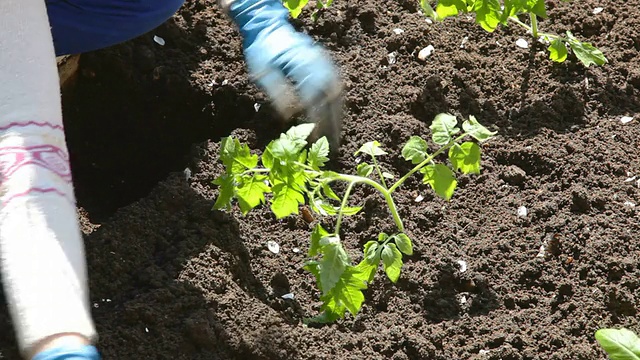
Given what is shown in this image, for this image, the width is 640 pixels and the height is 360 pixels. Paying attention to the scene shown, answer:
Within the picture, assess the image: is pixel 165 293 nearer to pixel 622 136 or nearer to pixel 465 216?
pixel 465 216

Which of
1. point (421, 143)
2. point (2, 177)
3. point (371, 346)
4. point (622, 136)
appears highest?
point (2, 177)

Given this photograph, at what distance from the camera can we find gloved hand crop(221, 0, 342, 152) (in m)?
2.26

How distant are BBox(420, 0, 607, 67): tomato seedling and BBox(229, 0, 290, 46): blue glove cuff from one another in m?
0.41

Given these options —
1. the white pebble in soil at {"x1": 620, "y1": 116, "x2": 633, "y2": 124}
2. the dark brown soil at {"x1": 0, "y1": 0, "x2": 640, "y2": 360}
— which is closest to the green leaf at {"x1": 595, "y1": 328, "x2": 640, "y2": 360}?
the dark brown soil at {"x1": 0, "y1": 0, "x2": 640, "y2": 360}

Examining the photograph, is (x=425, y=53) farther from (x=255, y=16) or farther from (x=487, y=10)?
(x=255, y=16)

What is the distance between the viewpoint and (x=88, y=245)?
2.08 meters

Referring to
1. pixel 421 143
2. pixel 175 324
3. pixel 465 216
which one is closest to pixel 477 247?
pixel 465 216

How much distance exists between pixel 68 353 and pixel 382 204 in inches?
44.0

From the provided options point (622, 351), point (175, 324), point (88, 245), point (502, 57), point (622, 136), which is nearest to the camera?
point (622, 351)

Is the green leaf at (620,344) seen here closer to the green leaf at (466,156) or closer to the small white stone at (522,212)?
the green leaf at (466,156)

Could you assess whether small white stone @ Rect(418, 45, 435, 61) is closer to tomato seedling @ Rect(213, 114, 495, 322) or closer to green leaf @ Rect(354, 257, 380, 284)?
tomato seedling @ Rect(213, 114, 495, 322)

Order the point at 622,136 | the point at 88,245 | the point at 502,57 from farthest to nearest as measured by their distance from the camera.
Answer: the point at 502,57
the point at 622,136
the point at 88,245

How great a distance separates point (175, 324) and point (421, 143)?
2.20ft

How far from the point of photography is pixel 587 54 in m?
2.34
